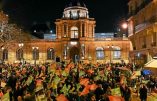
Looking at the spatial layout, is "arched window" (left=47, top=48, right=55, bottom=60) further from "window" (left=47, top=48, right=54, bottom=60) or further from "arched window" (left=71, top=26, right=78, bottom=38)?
"arched window" (left=71, top=26, right=78, bottom=38)

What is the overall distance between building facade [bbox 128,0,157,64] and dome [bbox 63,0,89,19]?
39.7 metres

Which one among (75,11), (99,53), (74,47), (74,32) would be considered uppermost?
(75,11)

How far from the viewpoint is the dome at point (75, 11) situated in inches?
4025

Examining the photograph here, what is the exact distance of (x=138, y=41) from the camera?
56.0m

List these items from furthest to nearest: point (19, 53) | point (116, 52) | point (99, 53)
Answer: point (99, 53)
point (19, 53)
point (116, 52)

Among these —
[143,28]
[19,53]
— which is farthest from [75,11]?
[143,28]

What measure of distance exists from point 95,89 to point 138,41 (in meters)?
41.2

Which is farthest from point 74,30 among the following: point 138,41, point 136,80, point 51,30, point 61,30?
point 136,80

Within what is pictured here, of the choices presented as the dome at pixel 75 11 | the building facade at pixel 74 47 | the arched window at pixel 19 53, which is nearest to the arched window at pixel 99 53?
the building facade at pixel 74 47

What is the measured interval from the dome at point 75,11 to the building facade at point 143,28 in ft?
130

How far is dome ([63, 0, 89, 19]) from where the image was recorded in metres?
102

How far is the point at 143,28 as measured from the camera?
4912 cm

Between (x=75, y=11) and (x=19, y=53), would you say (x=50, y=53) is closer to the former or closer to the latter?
(x=19, y=53)

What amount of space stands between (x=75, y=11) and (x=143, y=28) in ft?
183
